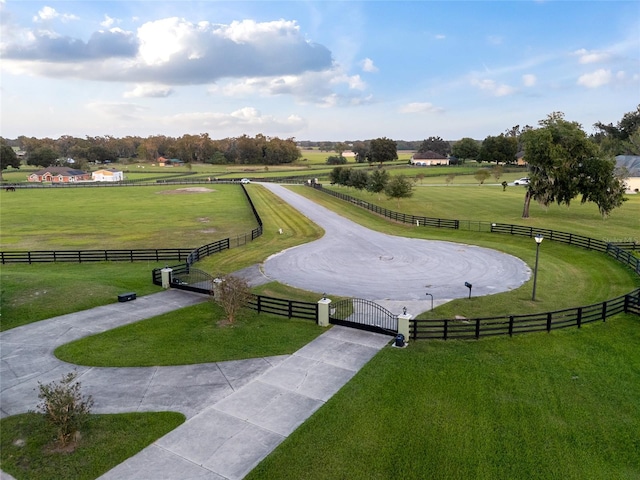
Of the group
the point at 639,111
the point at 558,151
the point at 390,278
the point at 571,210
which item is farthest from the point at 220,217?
the point at 639,111

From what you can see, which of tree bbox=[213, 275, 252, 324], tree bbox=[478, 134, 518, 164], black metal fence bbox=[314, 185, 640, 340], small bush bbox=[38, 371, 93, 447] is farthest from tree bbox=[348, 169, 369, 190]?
tree bbox=[478, 134, 518, 164]

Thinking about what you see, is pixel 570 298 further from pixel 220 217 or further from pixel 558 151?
pixel 220 217

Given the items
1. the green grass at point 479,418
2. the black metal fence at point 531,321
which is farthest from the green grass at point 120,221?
the green grass at point 479,418

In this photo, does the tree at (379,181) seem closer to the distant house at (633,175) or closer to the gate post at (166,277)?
the distant house at (633,175)

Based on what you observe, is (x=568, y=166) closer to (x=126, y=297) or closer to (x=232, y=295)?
(x=232, y=295)

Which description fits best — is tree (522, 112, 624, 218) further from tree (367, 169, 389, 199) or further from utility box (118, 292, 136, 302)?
utility box (118, 292, 136, 302)

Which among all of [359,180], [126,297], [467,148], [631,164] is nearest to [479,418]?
[126,297]
